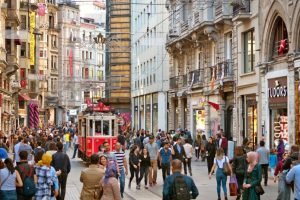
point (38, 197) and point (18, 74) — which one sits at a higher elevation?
point (18, 74)

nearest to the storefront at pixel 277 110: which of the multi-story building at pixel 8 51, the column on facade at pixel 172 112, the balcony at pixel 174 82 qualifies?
the balcony at pixel 174 82

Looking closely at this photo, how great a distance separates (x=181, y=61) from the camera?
175 feet

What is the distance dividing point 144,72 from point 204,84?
2637cm

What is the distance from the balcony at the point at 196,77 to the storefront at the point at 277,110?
1272 centimetres

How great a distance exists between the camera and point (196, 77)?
47594mm

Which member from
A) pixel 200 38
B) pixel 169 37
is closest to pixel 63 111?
pixel 169 37

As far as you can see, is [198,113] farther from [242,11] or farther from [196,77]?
[242,11]

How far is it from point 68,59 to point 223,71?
8238cm

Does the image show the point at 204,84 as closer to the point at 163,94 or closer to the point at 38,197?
the point at 163,94

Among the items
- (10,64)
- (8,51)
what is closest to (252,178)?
(10,64)

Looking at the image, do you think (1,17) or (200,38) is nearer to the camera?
(200,38)

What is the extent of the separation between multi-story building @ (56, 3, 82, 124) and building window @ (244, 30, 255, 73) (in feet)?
236

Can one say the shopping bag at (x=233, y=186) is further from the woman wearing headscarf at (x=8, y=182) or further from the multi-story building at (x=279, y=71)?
the multi-story building at (x=279, y=71)

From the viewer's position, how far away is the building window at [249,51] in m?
36.3
